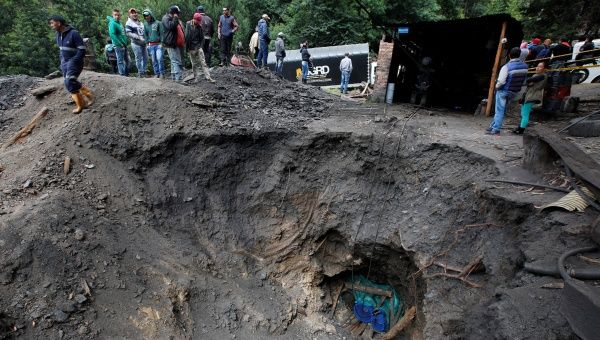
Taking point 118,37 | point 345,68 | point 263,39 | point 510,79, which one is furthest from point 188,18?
point 510,79

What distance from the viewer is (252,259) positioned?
699 centimetres

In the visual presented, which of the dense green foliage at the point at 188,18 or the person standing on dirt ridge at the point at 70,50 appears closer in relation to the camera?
the person standing on dirt ridge at the point at 70,50

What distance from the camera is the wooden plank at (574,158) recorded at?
149 inches

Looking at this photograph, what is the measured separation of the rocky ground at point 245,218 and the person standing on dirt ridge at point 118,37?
5.98ft

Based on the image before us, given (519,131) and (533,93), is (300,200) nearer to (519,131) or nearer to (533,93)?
(519,131)

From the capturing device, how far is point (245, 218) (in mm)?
7191

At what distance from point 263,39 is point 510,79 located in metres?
6.98

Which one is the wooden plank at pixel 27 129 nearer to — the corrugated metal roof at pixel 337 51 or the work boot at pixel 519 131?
the work boot at pixel 519 131

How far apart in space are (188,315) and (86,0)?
21963 millimetres

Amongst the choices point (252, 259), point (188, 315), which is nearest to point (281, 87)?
point (252, 259)

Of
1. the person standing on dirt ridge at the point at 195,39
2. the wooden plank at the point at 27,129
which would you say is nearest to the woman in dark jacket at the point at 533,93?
the person standing on dirt ridge at the point at 195,39

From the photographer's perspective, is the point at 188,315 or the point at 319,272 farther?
the point at 319,272

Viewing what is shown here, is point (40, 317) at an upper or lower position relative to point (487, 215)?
lower

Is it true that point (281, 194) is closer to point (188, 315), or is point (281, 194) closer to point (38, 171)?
point (188, 315)
